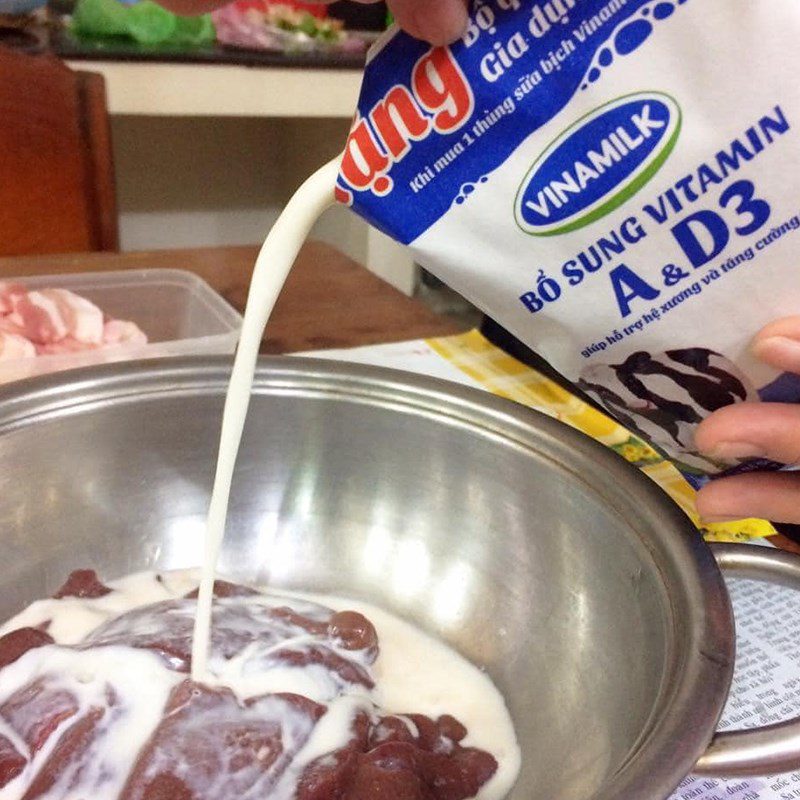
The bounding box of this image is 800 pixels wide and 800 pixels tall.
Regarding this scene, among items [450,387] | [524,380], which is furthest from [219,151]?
[450,387]

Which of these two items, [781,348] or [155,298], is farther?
[155,298]

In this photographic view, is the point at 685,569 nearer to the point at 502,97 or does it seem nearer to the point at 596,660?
the point at 596,660

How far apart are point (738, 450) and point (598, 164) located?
6.5 inches

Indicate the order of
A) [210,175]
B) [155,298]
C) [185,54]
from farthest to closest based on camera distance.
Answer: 1. [210,175]
2. [185,54]
3. [155,298]

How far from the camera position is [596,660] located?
55 cm

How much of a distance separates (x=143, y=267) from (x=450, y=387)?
1.93ft

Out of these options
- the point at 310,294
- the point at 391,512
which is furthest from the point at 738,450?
the point at 310,294

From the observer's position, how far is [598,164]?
410 millimetres

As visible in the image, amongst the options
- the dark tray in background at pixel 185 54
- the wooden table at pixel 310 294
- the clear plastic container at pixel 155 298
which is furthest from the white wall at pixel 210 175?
the clear plastic container at pixel 155 298

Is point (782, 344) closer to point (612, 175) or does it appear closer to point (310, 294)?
point (612, 175)

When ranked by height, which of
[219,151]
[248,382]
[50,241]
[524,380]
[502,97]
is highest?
[502,97]

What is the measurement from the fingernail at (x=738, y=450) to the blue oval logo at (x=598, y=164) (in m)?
0.14

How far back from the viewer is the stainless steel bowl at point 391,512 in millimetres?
542

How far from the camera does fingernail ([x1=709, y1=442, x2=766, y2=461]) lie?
46 centimetres
